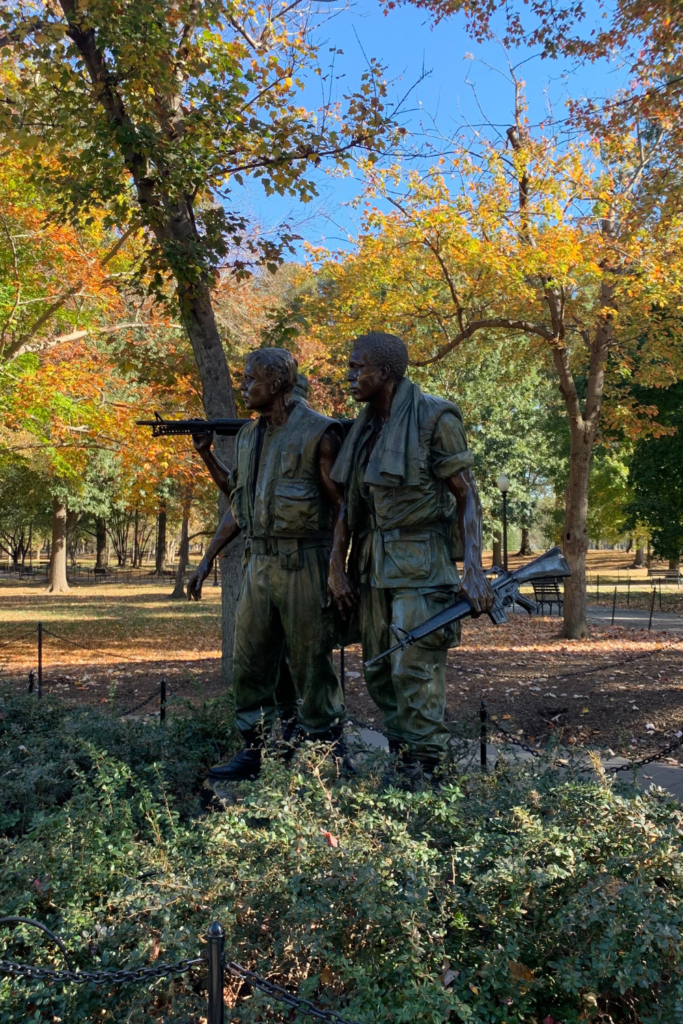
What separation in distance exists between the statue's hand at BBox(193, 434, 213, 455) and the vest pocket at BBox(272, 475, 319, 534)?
2.54ft

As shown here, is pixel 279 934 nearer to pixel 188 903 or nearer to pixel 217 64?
pixel 188 903

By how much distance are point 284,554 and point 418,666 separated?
0.94 metres

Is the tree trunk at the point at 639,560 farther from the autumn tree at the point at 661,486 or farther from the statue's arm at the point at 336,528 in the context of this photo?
the statue's arm at the point at 336,528

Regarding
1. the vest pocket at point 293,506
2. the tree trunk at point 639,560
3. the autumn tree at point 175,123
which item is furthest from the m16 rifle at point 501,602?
the tree trunk at point 639,560

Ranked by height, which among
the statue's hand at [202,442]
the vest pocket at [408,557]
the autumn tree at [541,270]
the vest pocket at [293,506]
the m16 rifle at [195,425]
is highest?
the autumn tree at [541,270]

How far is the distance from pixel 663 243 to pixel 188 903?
39.0 feet

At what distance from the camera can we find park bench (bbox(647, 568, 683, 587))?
31898 millimetres

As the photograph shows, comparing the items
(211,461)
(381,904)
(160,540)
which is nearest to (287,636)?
(211,461)

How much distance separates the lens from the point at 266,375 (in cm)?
442

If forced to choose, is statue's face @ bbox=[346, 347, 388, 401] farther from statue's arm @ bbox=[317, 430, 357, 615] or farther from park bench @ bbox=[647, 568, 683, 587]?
park bench @ bbox=[647, 568, 683, 587]

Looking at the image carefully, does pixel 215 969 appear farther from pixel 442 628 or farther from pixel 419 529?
pixel 419 529

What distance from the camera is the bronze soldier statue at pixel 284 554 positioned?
4.39 m

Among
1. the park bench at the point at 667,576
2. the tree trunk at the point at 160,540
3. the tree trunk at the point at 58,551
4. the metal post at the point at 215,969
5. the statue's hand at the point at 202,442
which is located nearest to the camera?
the metal post at the point at 215,969

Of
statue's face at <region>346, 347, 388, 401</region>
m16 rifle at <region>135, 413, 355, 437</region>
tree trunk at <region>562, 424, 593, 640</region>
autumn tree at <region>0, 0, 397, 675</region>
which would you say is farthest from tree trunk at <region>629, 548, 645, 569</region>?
statue's face at <region>346, 347, 388, 401</region>
